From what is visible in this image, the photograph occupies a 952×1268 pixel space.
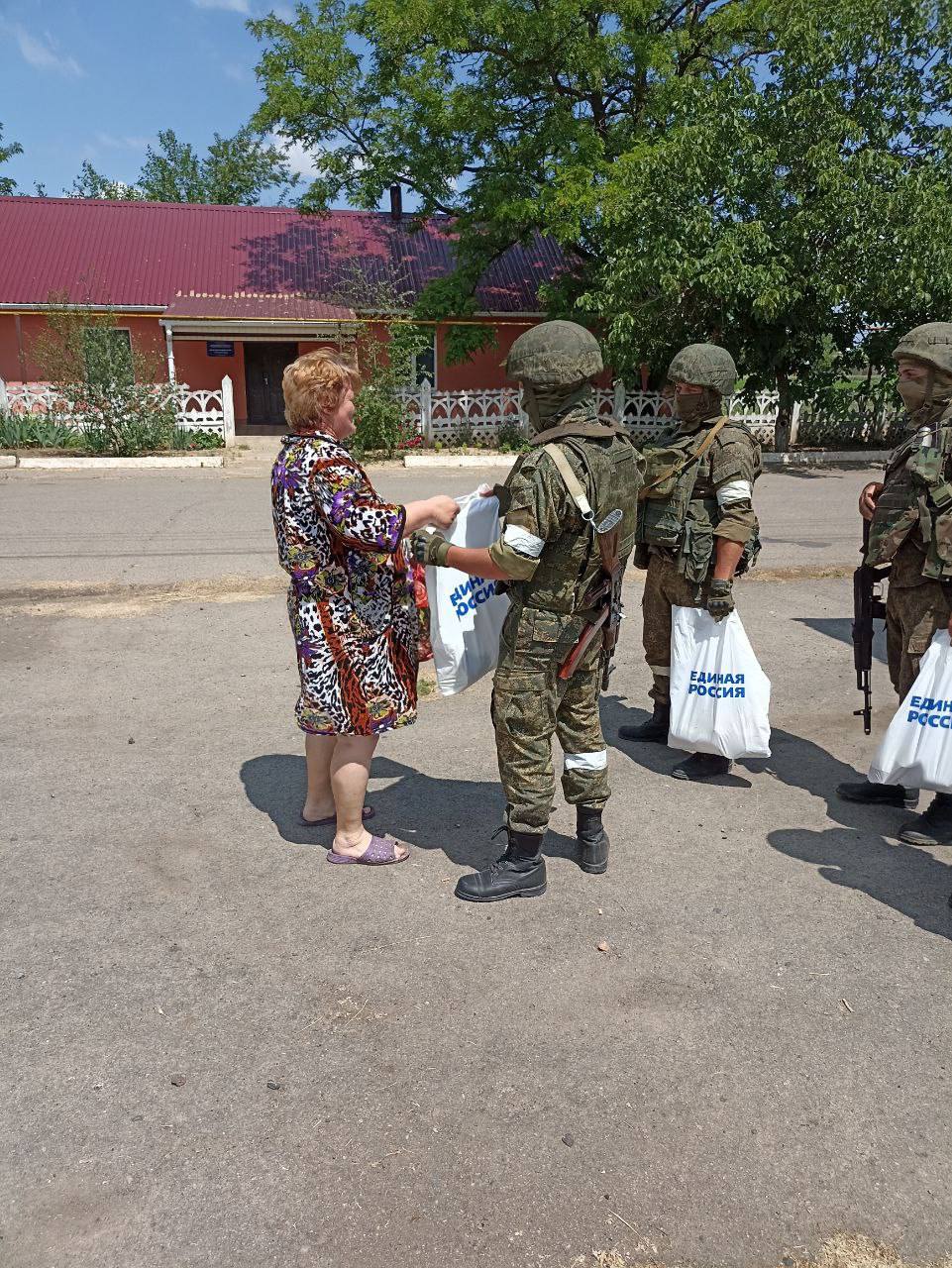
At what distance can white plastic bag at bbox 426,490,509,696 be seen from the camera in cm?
321

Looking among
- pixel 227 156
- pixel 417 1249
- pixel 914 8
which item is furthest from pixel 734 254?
pixel 227 156

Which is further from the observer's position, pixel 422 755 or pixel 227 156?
pixel 227 156

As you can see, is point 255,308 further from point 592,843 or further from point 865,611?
point 592,843

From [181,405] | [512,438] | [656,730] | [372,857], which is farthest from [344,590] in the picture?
[512,438]

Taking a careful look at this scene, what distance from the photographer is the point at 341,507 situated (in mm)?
2951

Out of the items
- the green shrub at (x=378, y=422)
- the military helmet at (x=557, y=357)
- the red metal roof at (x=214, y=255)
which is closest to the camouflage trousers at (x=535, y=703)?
the military helmet at (x=557, y=357)

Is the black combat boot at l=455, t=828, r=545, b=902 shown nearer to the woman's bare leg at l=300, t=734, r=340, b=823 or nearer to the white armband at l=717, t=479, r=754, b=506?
the woman's bare leg at l=300, t=734, r=340, b=823

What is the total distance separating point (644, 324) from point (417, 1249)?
656 inches

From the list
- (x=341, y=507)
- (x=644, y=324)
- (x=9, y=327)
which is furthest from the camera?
(x=9, y=327)

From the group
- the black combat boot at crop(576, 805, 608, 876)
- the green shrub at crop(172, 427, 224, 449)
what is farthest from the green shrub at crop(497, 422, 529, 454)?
the black combat boot at crop(576, 805, 608, 876)

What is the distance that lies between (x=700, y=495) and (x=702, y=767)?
1.26 metres

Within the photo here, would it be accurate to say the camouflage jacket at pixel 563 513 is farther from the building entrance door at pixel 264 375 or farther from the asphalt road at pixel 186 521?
the building entrance door at pixel 264 375

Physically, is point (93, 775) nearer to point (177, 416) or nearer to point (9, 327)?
point (177, 416)

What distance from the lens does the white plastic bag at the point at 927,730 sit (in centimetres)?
340
